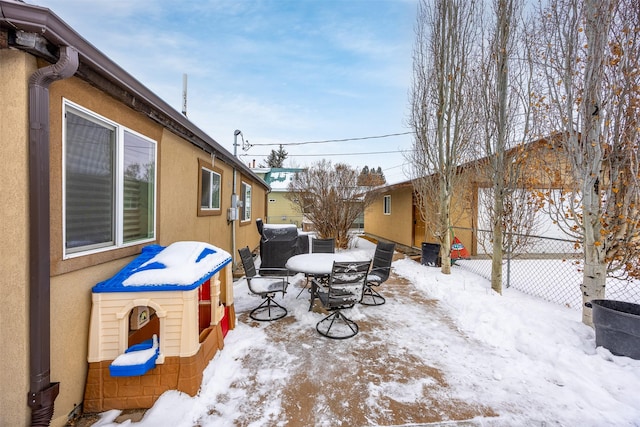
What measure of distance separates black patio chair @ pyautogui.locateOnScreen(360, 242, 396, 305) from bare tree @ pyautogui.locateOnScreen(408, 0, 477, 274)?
8.51 feet

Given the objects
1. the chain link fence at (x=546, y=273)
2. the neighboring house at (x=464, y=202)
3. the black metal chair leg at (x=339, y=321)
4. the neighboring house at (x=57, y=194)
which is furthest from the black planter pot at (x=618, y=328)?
the neighboring house at (x=57, y=194)

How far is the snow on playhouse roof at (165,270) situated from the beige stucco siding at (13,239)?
0.56m

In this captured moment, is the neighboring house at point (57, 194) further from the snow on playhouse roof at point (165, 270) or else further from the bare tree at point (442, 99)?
the bare tree at point (442, 99)

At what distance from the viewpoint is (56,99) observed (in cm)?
188

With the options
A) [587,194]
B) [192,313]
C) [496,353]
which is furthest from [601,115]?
[192,313]

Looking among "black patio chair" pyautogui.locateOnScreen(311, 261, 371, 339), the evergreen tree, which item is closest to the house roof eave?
"black patio chair" pyautogui.locateOnScreen(311, 261, 371, 339)

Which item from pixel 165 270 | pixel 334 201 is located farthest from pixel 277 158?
pixel 165 270

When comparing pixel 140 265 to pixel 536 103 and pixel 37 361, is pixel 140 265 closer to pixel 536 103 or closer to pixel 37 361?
pixel 37 361

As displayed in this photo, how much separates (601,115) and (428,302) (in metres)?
3.44

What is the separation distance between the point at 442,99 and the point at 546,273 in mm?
4894

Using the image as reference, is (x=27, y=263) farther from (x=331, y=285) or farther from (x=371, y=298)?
(x=371, y=298)

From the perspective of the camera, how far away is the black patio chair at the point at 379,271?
465 cm

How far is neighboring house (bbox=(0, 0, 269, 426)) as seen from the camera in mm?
1633

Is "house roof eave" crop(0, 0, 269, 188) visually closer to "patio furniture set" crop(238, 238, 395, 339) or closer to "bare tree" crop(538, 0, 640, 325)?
"patio furniture set" crop(238, 238, 395, 339)
